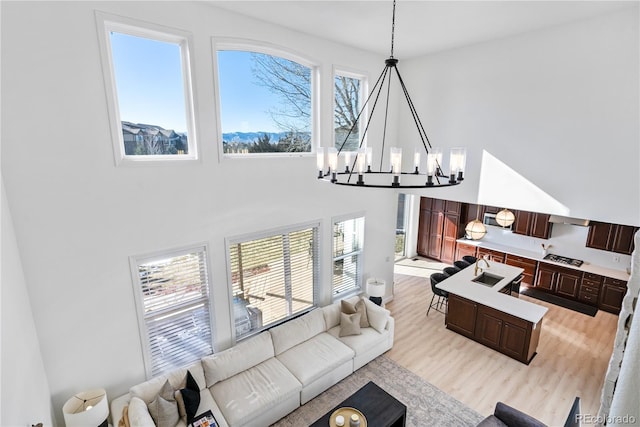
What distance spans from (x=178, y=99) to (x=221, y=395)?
3.89 m

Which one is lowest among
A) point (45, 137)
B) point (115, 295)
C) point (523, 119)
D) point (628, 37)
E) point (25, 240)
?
point (115, 295)

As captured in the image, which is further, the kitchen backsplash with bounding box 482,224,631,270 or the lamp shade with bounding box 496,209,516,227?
the kitchen backsplash with bounding box 482,224,631,270

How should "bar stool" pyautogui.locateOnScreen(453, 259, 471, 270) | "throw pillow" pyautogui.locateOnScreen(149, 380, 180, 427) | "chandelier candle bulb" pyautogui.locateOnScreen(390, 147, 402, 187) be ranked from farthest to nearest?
Answer: "bar stool" pyautogui.locateOnScreen(453, 259, 471, 270) → "throw pillow" pyautogui.locateOnScreen(149, 380, 180, 427) → "chandelier candle bulb" pyautogui.locateOnScreen(390, 147, 402, 187)

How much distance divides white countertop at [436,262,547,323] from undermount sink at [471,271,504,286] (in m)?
0.09

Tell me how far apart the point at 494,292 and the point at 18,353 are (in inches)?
268

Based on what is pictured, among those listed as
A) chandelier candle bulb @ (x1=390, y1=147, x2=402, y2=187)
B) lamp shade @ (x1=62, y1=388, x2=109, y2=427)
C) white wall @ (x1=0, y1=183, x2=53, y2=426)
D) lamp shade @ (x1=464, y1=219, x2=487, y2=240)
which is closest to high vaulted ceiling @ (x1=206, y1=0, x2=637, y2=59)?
chandelier candle bulb @ (x1=390, y1=147, x2=402, y2=187)

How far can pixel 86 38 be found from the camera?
316 centimetres

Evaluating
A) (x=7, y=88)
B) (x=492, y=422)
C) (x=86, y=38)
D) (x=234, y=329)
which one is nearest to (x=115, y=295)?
(x=234, y=329)

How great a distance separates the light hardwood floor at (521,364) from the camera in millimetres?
4590

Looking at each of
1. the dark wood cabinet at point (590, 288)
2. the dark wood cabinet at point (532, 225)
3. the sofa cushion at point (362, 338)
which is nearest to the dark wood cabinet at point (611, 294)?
the dark wood cabinet at point (590, 288)

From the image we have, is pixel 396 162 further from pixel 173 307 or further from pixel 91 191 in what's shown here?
pixel 173 307

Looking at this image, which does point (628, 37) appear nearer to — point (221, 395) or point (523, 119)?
point (523, 119)

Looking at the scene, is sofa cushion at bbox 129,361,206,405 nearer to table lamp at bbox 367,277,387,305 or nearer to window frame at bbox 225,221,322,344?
window frame at bbox 225,221,322,344

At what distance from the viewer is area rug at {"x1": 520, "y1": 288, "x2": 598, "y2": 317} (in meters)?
7.04
